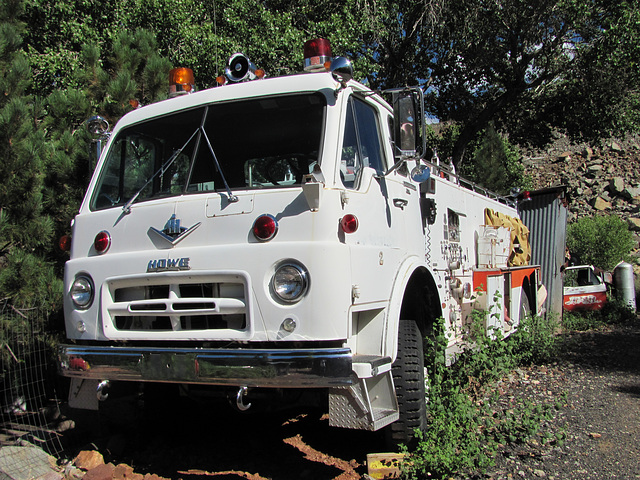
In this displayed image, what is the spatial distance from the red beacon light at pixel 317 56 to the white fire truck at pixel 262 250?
0.02m

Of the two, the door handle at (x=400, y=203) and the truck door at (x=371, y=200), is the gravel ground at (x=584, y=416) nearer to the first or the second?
the truck door at (x=371, y=200)

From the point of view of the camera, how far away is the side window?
3809 mm

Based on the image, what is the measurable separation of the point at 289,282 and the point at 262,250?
24 centimetres

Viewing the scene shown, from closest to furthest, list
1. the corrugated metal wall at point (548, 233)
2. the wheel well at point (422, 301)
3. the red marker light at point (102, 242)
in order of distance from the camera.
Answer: the red marker light at point (102, 242)
the wheel well at point (422, 301)
the corrugated metal wall at point (548, 233)

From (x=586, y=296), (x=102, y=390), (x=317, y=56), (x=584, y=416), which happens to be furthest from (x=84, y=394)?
(x=586, y=296)


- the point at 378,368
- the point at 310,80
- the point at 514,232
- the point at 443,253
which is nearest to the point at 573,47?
the point at 514,232

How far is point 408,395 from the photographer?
3.85 meters

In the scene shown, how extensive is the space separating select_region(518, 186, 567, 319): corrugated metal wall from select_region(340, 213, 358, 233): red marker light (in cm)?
983

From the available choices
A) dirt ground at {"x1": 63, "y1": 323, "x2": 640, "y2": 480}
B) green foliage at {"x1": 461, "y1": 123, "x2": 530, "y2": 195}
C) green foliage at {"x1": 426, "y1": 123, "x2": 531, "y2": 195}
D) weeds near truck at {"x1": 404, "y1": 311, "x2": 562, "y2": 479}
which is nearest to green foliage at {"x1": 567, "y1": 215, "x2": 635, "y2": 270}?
green foliage at {"x1": 426, "y1": 123, "x2": 531, "y2": 195}

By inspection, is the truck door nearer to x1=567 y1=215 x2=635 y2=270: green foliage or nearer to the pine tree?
the pine tree

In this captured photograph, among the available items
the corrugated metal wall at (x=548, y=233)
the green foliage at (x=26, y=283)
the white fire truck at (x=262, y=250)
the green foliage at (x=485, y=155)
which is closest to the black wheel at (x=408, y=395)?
the white fire truck at (x=262, y=250)

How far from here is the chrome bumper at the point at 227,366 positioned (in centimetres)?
309

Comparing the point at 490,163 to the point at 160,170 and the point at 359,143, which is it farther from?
the point at 160,170

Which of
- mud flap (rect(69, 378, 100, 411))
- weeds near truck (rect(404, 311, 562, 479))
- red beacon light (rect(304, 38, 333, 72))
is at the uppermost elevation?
red beacon light (rect(304, 38, 333, 72))
